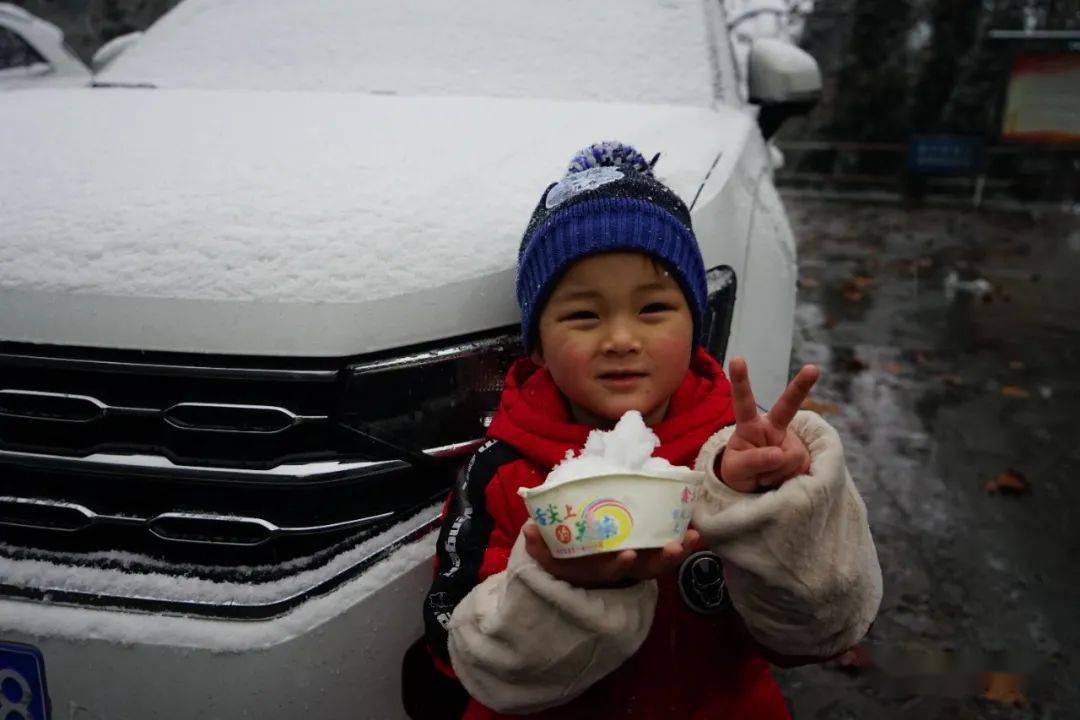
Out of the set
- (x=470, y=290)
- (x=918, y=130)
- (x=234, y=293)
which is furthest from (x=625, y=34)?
(x=918, y=130)

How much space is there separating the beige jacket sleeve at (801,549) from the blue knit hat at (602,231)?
0.29 metres

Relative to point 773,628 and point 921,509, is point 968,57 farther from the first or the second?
point 773,628

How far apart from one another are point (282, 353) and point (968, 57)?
38.8 feet

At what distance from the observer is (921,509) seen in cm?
336

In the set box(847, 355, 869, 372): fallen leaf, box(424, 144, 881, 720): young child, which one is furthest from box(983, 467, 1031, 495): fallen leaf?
box(424, 144, 881, 720): young child

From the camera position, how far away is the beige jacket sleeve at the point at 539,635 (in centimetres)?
111

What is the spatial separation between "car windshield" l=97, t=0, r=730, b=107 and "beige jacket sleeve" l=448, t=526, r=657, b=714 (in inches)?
70.9

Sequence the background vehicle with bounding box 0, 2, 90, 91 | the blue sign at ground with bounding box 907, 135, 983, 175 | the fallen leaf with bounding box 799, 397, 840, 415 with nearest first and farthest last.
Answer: the fallen leaf with bounding box 799, 397, 840, 415, the background vehicle with bounding box 0, 2, 90, 91, the blue sign at ground with bounding box 907, 135, 983, 175

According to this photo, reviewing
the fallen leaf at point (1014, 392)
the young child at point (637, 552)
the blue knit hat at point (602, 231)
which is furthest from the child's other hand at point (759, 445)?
the fallen leaf at point (1014, 392)

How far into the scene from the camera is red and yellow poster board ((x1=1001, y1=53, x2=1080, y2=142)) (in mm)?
10539

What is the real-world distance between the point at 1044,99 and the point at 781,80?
360 inches

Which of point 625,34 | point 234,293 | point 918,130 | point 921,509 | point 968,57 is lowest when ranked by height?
point 918,130

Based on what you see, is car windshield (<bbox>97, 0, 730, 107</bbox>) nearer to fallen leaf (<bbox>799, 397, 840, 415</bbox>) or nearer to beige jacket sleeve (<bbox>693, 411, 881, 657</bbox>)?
beige jacket sleeve (<bbox>693, 411, 881, 657</bbox>)

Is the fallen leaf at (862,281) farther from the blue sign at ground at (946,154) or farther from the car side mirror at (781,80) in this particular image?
the blue sign at ground at (946,154)
